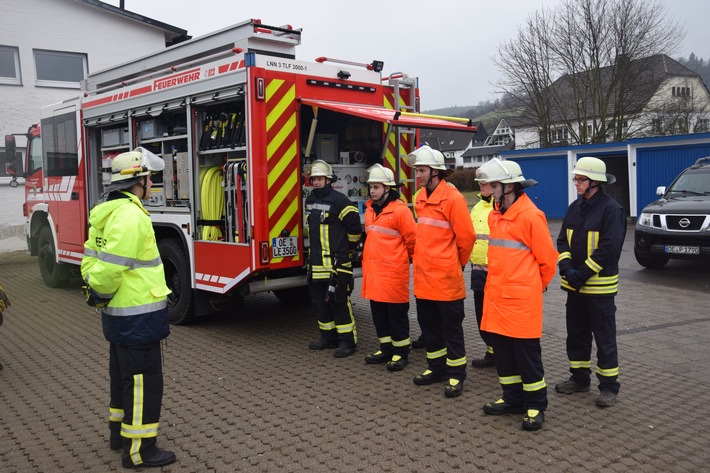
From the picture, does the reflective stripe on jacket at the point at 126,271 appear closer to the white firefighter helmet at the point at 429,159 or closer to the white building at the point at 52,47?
the white firefighter helmet at the point at 429,159

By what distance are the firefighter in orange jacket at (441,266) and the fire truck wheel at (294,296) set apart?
345 cm

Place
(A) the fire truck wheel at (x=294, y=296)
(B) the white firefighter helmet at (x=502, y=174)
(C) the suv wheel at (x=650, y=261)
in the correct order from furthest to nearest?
1. (C) the suv wheel at (x=650, y=261)
2. (A) the fire truck wheel at (x=294, y=296)
3. (B) the white firefighter helmet at (x=502, y=174)

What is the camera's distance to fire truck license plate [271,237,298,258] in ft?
20.7

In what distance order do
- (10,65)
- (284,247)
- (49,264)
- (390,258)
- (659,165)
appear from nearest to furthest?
(390,258)
(284,247)
(49,264)
(10,65)
(659,165)

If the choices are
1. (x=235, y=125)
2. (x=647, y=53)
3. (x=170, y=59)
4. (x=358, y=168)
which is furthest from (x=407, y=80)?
(x=647, y=53)

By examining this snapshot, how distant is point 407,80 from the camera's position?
7.51m

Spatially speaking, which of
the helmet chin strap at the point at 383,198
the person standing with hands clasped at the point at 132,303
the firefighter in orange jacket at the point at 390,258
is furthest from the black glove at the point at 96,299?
the helmet chin strap at the point at 383,198

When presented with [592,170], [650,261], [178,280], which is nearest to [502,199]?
[592,170]

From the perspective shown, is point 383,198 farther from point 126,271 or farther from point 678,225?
point 678,225

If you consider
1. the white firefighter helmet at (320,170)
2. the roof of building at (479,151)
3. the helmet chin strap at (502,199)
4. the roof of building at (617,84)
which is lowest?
the helmet chin strap at (502,199)

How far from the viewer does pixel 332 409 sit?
4.78m

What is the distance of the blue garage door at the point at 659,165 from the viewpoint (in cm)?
1936

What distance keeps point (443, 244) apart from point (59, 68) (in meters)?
16.1

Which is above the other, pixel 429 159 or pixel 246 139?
pixel 246 139
